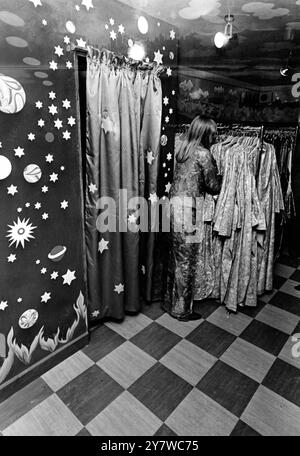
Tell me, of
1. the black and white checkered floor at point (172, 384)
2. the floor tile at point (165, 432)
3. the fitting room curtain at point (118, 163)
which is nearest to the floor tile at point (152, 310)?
the black and white checkered floor at point (172, 384)

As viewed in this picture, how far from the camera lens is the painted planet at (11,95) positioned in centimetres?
152

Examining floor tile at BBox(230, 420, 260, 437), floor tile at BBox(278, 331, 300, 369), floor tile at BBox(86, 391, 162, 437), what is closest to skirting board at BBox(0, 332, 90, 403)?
floor tile at BBox(86, 391, 162, 437)

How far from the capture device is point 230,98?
4.28 m

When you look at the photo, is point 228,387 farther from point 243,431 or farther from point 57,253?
point 57,253

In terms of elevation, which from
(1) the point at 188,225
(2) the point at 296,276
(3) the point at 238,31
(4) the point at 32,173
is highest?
(3) the point at 238,31

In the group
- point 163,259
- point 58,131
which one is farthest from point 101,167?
point 163,259

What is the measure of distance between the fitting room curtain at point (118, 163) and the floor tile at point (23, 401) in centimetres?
67

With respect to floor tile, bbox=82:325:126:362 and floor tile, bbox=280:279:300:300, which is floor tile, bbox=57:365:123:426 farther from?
floor tile, bbox=280:279:300:300

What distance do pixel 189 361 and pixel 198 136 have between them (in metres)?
1.82

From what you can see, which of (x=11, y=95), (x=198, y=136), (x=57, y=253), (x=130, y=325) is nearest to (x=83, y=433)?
(x=130, y=325)

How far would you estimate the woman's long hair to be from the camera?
237 cm

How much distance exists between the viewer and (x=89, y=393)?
1.94m
